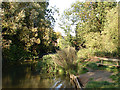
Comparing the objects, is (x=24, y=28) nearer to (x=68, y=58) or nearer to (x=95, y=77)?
(x=68, y=58)

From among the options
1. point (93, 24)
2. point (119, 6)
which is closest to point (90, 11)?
point (93, 24)

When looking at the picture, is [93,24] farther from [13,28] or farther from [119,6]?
[13,28]

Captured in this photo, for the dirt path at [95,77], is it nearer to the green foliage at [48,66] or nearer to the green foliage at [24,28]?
the green foliage at [48,66]

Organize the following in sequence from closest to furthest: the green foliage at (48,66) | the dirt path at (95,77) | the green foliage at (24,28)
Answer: the dirt path at (95,77) < the green foliage at (48,66) < the green foliage at (24,28)

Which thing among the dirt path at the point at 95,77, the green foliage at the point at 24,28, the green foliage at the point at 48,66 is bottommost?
the dirt path at the point at 95,77

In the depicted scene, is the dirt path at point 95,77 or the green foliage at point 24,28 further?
the green foliage at point 24,28

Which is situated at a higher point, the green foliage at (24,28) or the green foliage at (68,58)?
the green foliage at (24,28)

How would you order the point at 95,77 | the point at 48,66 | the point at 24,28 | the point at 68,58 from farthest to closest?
the point at 24,28, the point at 48,66, the point at 68,58, the point at 95,77

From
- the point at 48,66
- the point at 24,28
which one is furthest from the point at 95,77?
the point at 24,28

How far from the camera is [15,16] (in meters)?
17.6

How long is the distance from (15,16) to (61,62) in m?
10.5

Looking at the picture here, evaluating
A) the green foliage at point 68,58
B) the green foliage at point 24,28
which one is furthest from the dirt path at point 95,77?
the green foliage at point 24,28

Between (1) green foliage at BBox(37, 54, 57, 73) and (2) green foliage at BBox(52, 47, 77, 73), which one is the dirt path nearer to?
(2) green foliage at BBox(52, 47, 77, 73)

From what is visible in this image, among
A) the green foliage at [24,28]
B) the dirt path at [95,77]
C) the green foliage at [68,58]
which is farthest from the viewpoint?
the green foliage at [24,28]
